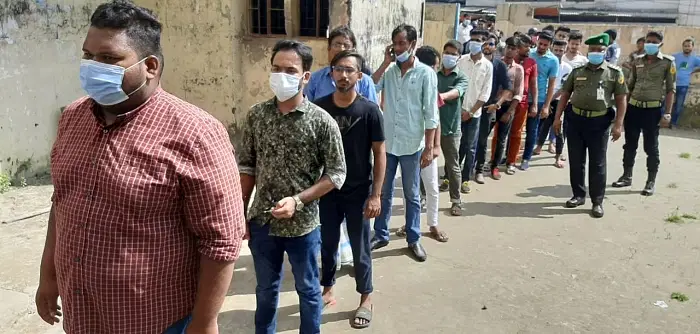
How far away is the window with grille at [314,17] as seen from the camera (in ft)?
23.5

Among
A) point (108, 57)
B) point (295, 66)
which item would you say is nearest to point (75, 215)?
point (108, 57)

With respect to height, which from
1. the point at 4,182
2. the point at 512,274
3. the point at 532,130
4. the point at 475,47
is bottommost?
the point at 512,274

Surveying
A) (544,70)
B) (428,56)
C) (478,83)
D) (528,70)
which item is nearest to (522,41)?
(528,70)

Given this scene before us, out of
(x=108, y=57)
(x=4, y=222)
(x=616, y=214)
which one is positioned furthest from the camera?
(x=616, y=214)

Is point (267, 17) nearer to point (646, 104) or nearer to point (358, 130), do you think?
point (358, 130)

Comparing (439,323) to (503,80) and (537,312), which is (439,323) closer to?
(537,312)

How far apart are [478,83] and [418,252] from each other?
2683mm

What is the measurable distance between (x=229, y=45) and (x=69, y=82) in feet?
6.64

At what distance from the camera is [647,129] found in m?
6.73

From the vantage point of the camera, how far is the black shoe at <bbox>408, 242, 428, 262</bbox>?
476cm

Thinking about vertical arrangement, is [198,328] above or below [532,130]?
above

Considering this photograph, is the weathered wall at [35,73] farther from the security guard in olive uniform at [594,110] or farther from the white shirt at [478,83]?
the security guard in olive uniform at [594,110]

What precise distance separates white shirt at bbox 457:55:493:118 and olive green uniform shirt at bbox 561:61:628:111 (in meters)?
1.03

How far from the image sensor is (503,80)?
6977 mm
